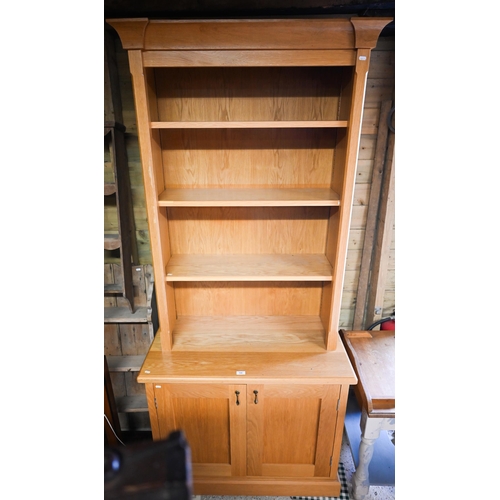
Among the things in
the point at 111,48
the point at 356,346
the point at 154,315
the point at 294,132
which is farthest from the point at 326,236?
the point at 111,48

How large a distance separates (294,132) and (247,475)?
5.92ft

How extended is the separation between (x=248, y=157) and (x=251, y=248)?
49cm

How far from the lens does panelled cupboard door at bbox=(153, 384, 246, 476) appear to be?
4.81ft

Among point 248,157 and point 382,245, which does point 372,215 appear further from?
point 248,157

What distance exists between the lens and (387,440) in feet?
6.22

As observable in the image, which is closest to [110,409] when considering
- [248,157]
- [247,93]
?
[248,157]

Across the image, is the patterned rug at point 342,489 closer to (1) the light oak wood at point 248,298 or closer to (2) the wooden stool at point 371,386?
(2) the wooden stool at point 371,386

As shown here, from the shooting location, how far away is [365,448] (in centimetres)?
158

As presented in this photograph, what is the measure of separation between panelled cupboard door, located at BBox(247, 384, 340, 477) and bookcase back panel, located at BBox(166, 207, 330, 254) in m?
0.71

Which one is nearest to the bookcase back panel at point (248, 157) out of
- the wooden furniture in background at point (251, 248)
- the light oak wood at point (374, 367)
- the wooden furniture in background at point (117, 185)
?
the wooden furniture in background at point (251, 248)

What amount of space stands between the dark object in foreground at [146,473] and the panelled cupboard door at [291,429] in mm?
972

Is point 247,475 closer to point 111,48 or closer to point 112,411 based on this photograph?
point 112,411

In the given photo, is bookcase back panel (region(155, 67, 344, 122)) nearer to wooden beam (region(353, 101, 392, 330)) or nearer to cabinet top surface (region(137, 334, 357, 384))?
wooden beam (region(353, 101, 392, 330))

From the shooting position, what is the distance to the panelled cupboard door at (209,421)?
1.46 m
